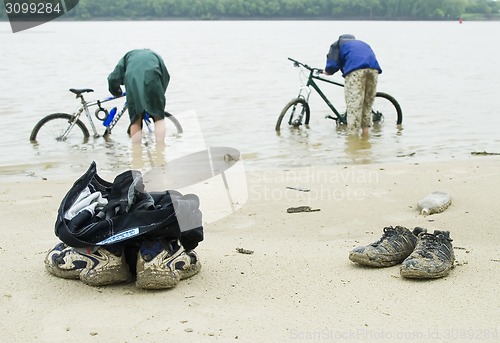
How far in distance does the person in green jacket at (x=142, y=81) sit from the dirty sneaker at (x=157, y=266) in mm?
4541

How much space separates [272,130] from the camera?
11.5 m

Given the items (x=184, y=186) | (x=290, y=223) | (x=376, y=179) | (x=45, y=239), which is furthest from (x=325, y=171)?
(x=45, y=239)

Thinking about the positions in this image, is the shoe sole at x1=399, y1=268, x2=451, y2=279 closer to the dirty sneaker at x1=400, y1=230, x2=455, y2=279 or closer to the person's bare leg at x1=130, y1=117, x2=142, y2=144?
the dirty sneaker at x1=400, y1=230, x2=455, y2=279

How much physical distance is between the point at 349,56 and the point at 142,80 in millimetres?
3138

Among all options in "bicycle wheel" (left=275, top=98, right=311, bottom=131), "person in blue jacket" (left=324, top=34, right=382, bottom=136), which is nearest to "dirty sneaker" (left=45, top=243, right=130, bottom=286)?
"person in blue jacket" (left=324, top=34, right=382, bottom=136)

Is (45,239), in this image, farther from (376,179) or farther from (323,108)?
(323,108)

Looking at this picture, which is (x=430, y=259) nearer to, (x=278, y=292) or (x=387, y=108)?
(x=278, y=292)

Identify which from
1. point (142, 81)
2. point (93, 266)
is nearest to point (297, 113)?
point (142, 81)

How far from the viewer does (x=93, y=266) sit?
10.9ft

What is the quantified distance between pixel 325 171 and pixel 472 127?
5672 mm

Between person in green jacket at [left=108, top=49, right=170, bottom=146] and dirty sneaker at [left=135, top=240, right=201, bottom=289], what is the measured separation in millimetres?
4541

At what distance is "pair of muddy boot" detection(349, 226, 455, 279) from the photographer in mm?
3359

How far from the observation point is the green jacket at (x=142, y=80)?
765cm

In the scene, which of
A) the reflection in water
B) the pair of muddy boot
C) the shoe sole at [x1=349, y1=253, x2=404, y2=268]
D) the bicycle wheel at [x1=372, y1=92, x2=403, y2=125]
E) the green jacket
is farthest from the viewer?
the bicycle wheel at [x1=372, y1=92, x2=403, y2=125]
